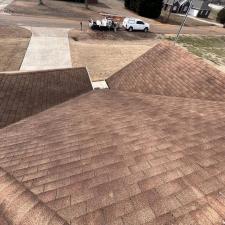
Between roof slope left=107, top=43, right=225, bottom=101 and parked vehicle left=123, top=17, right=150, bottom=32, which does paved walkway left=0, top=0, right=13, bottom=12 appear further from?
roof slope left=107, top=43, right=225, bottom=101

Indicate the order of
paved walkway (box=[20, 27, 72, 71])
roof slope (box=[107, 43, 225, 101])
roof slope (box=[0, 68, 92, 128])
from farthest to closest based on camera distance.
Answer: paved walkway (box=[20, 27, 72, 71]) < roof slope (box=[107, 43, 225, 101]) < roof slope (box=[0, 68, 92, 128])

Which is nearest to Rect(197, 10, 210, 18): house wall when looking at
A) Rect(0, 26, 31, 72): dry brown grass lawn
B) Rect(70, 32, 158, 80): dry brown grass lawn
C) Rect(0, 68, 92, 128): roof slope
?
Rect(70, 32, 158, 80): dry brown grass lawn

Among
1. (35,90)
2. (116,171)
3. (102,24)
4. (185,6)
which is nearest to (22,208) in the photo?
(116,171)

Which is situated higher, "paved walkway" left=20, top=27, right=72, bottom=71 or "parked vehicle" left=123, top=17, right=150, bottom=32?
"parked vehicle" left=123, top=17, right=150, bottom=32

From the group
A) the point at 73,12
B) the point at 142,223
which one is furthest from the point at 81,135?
the point at 73,12

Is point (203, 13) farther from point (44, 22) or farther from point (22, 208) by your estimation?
point (22, 208)

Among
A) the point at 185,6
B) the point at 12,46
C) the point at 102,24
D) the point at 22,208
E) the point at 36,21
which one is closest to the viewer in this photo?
the point at 22,208

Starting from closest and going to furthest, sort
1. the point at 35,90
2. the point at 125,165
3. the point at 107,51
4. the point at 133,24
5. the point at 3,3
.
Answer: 1. the point at 125,165
2. the point at 35,90
3. the point at 107,51
4. the point at 133,24
5. the point at 3,3
